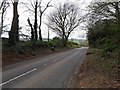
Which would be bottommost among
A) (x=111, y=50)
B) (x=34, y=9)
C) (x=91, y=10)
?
(x=111, y=50)

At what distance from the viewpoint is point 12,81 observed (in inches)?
522

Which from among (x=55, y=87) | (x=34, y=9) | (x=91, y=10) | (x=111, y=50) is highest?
(x=34, y=9)

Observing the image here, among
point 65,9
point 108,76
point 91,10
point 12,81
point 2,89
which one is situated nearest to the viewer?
point 2,89

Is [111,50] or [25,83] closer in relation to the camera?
[25,83]

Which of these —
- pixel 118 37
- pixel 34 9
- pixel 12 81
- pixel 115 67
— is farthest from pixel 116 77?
pixel 34 9

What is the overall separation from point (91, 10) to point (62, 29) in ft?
204

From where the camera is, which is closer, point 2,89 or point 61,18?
point 2,89

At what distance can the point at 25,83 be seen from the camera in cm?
1268

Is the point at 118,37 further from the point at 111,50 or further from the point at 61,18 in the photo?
the point at 61,18

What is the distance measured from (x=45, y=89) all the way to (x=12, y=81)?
9.01ft

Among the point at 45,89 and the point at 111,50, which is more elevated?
the point at 111,50

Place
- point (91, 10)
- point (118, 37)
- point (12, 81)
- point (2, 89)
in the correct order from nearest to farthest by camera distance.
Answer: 1. point (2, 89)
2. point (12, 81)
3. point (118, 37)
4. point (91, 10)

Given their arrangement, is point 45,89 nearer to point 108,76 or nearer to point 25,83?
point 25,83

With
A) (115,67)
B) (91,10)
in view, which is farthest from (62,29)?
(115,67)
